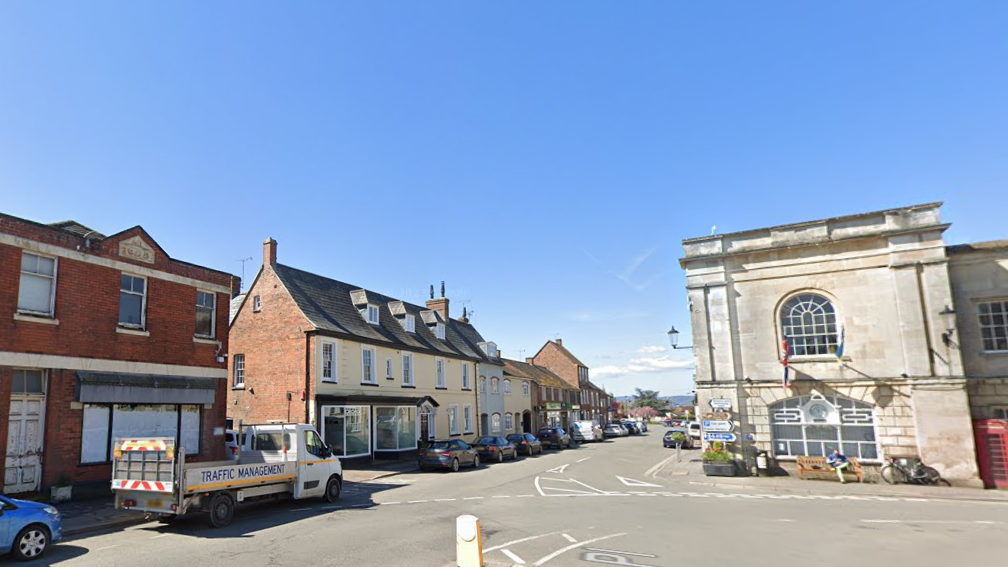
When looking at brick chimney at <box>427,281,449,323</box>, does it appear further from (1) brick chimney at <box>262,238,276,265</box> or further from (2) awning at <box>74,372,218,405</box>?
(2) awning at <box>74,372,218,405</box>

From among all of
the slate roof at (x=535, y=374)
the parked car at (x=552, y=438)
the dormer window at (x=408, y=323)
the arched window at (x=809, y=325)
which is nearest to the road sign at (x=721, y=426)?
the arched window at (x=809, y=325)

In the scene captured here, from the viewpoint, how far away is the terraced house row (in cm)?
2491

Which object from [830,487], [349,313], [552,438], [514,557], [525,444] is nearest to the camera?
[514,557]

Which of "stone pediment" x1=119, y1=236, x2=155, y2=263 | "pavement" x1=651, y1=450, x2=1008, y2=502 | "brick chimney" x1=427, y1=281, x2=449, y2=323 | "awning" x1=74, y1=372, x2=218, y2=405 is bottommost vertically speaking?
"pavement" x1=651, y1=450, x2=1008, y2=502

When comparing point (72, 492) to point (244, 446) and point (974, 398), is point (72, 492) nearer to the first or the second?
point (244, 446)

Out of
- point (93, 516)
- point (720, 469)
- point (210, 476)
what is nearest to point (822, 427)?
point (720, 469)

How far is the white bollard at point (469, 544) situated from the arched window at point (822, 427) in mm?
16819

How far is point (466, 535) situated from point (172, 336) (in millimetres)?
14523

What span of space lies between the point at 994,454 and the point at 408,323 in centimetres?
2691

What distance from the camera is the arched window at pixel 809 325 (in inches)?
806

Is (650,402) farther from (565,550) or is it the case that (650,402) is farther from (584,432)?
(565,550)

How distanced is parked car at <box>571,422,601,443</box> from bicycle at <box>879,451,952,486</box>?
101 ft

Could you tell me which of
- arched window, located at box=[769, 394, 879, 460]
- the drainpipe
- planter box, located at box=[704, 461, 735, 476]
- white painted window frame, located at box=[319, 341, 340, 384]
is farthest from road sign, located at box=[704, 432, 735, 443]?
the drainpipe

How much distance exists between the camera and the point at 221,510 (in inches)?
477
